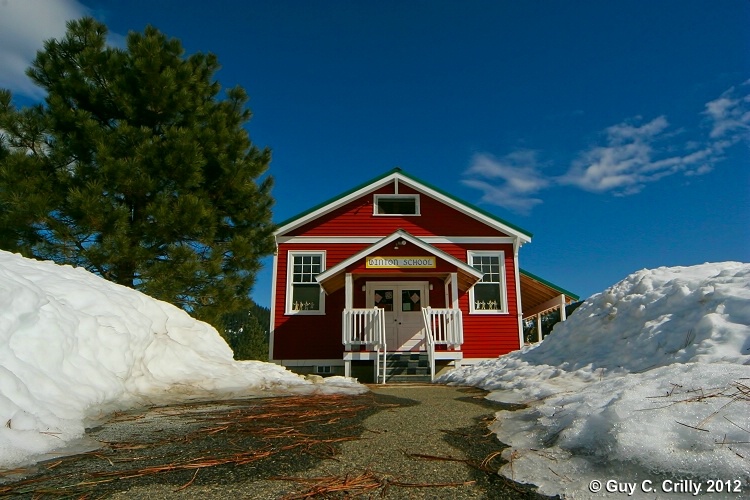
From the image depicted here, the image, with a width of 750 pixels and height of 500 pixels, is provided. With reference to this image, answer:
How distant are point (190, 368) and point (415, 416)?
3.33 metres

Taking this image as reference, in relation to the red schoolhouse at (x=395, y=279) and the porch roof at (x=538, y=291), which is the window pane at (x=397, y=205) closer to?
the red schoolhouse at (x=395, y=279)

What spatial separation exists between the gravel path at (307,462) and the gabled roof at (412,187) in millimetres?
10553

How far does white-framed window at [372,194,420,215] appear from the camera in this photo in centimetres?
1498

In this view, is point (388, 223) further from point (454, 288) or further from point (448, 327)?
point (448, 327)

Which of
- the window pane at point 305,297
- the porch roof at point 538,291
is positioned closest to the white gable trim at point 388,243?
the window pane at point 305,297

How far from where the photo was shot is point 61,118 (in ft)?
37.3

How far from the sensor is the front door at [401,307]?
521 inches

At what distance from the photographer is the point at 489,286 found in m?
14.1

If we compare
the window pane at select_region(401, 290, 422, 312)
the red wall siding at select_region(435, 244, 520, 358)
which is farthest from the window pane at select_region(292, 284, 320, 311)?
the red wall siding at select_region(435, 244, 520, 358)

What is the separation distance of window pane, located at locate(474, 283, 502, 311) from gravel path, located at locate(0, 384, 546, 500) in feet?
34.0

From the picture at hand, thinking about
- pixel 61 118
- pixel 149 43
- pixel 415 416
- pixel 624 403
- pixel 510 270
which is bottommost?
pixel 415 416

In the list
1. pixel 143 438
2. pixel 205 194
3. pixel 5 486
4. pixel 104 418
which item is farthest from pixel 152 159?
pixel 5 486

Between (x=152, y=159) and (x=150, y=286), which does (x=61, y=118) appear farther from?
(x=150, y=286)

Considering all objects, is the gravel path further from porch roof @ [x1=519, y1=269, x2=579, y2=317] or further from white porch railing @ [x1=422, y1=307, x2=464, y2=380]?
porch roof @ [x1=519, y1=269, x2=579, y2=317]
